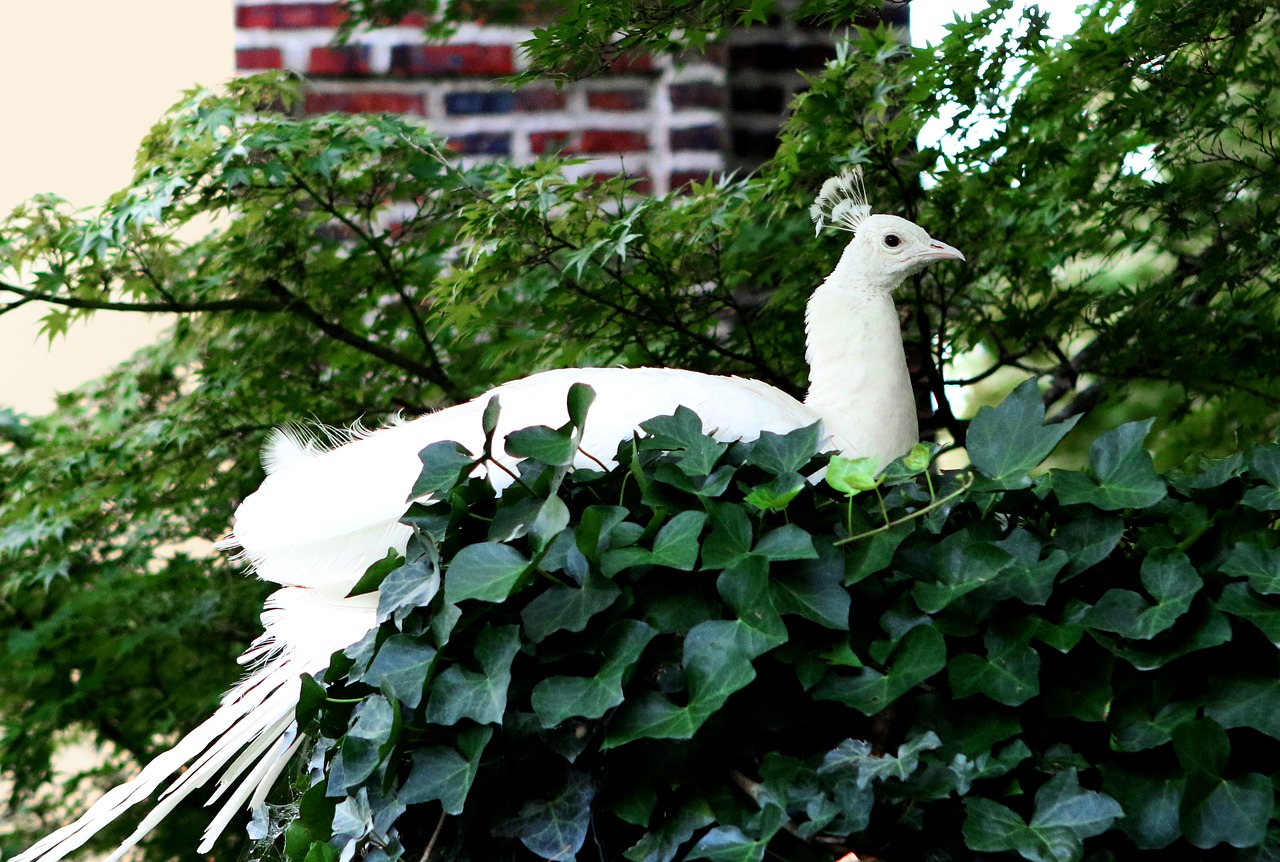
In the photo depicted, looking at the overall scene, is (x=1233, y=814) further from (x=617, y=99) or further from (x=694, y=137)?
(x=617, y=99)

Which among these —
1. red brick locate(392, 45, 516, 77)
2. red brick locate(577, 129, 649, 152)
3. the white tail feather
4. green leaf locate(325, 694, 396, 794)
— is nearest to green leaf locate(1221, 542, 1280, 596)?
green leaf locate(325, 694, 396, 794)

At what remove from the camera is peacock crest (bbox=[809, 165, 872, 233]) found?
147 cm

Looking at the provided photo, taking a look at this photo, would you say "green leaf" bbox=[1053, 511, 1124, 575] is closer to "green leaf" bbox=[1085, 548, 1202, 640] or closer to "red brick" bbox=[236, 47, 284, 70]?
"green leaf" bbox=[1085, 548, 1202, 640]

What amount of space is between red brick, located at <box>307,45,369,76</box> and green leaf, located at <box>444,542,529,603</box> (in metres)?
1.65

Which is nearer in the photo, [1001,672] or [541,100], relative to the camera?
[1001,672]

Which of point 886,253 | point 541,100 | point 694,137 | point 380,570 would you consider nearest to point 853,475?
point 380,570

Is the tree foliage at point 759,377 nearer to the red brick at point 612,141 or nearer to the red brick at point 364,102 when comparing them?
the red brick at point 364,102

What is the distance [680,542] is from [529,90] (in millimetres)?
1644

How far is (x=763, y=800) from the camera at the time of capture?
82 centimetres

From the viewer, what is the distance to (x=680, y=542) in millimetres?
865

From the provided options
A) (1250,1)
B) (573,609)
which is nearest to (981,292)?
(1250,1)

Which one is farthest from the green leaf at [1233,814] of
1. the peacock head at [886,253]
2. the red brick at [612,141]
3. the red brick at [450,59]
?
the red brick at [450,59]

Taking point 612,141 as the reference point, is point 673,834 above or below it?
below

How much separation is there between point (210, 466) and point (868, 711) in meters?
1.36
